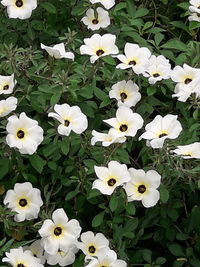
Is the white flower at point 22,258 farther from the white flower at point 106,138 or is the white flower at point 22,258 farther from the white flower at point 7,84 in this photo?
the white flower at point 7,84

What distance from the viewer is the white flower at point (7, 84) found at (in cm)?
269

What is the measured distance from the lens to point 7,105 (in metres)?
2.62

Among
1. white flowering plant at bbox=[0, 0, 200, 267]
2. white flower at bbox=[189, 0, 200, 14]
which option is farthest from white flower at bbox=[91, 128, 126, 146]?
white flower at bbox=[189, 0, 200, 14]

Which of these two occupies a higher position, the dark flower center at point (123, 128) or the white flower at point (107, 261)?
the dark flower center at point (123, 128)

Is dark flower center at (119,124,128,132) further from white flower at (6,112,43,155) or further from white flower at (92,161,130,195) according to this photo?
white flower at (6,112,43,155)

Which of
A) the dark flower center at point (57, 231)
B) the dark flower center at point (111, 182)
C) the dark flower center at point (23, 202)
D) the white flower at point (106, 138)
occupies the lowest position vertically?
the dark flower center at point (57, 231)

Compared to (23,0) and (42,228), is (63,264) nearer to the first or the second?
(42,228)

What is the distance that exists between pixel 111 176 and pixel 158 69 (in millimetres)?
518

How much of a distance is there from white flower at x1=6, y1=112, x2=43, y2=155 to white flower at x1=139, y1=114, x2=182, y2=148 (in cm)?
36

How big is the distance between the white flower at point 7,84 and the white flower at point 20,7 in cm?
30

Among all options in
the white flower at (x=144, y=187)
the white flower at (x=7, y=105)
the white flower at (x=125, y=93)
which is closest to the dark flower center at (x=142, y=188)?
the white flower at (x=144, y=187)

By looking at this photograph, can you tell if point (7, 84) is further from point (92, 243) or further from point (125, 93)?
point (92, 243)

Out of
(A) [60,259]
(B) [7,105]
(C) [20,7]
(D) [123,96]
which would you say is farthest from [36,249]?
(C) [20,7]

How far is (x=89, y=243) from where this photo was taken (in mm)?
2578
